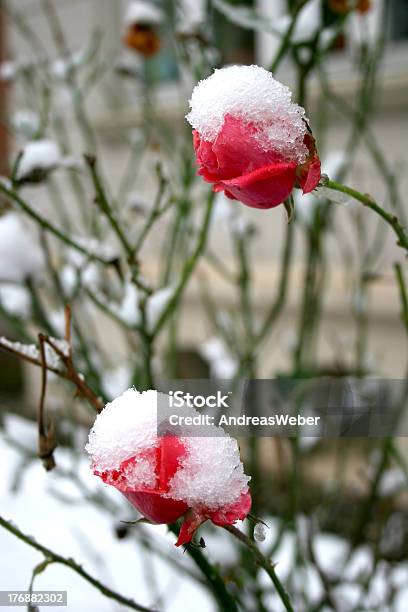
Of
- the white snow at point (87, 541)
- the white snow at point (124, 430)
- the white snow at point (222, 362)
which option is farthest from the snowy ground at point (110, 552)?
the white snow at point (124, 430)

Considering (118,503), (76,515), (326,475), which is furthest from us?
(326,475)

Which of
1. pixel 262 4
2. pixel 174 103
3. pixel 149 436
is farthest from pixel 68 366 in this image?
pixel 174 103

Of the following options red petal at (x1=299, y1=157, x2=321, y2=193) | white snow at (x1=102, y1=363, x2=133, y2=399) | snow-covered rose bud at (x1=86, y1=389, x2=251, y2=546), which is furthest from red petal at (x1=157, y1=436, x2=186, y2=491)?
white snow at (x1=102, y1=363, x2=133, y2=399)

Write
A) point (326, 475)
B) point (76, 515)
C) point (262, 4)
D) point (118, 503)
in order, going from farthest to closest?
1. point (262, 4)
2. point (326, 475)
3. point (76, 515)
4. point (118, 503)

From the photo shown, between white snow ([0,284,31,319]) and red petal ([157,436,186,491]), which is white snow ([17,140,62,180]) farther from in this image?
red petal ([157,436,186,491])

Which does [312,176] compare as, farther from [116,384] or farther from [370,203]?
[116,384]

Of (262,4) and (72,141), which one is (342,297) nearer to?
(262,4)
